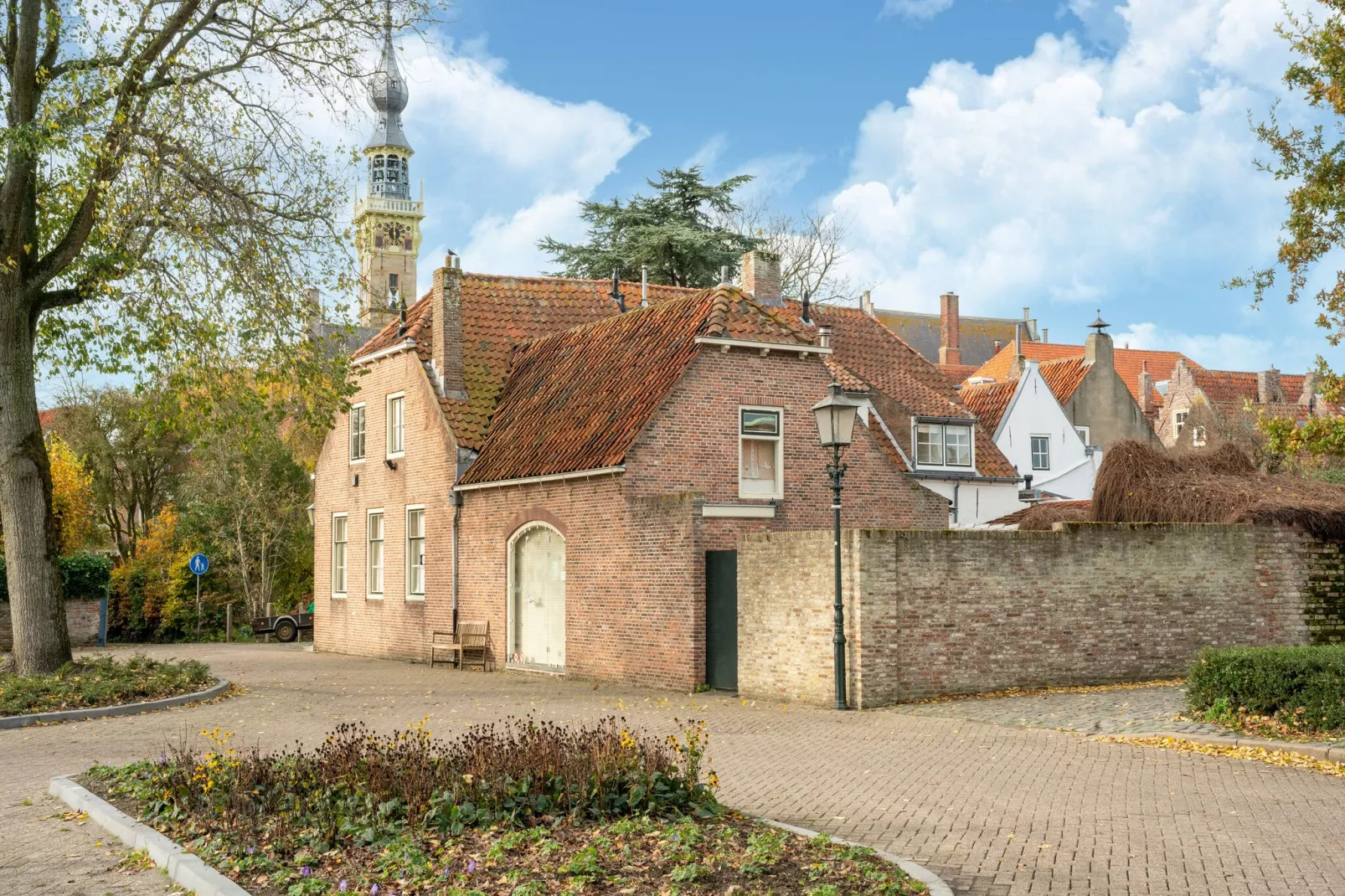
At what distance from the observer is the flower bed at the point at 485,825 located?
688 centimetres

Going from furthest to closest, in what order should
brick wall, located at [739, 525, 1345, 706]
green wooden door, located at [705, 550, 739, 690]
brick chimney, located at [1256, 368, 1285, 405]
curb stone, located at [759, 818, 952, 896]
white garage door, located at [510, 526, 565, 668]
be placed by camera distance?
1. brick chimney, located at [1256, 368, 1285, 405]
2. white garage door, located at [510, 526, 565, 668]
3. green wooden door, located at [705, 550, 739, 690]
4. brick wall, located at [739, 525, 1345, 706]
5. curb stone, located at [759, 818, 952, 896]

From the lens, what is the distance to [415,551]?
27.7 m

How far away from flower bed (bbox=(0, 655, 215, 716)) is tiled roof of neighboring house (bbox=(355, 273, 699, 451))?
25.6 feet

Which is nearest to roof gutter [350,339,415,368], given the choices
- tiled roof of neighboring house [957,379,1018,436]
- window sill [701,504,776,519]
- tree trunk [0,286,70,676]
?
tree trunk [0,286,70,676]

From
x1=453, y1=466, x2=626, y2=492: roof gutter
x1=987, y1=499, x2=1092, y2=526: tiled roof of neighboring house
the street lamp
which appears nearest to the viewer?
the street lamp

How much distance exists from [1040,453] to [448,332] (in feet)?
74.8

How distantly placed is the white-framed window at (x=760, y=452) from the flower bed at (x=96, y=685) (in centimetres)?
919

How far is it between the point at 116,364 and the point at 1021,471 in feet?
98.0

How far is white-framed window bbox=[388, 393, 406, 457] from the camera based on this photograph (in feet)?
92.7

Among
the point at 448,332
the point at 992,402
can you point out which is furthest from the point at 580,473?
the point at 992,402

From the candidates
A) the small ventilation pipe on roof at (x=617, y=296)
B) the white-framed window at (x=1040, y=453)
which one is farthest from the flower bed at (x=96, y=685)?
the white-framed window at (x=1040, y=453)

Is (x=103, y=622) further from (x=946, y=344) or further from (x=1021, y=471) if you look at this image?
(x=946, y=344)

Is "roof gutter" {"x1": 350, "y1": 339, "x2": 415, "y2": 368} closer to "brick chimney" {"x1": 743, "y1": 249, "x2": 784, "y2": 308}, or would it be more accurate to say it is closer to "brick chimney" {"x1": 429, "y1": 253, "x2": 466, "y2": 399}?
"brick chimney" {"x1": 429, "y1": 253, "x2": 466, "y2": 399}

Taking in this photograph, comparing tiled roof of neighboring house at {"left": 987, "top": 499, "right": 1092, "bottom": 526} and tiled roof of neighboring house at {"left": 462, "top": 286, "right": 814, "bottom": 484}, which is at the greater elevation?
tiled roof of neighboring house at {"left": 462, "top": 286, "right": 814, "bottom": 484}
